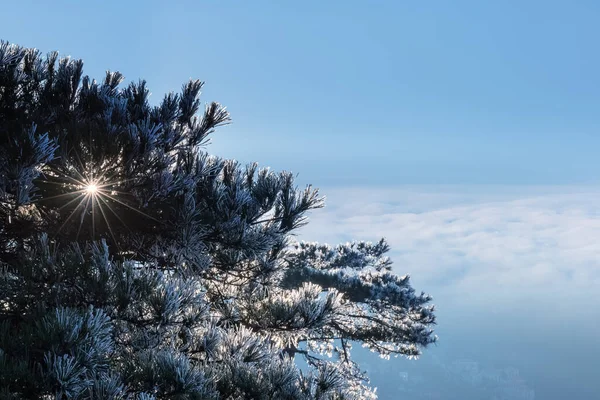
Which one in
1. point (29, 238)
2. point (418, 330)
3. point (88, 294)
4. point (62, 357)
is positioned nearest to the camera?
point (62, 357)

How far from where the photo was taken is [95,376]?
10.4 feet

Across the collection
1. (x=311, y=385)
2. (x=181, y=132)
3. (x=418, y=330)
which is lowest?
(x=311, y=385)

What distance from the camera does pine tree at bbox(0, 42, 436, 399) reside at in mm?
3463

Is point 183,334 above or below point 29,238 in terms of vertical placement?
below

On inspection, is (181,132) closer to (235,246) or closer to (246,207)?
(246,207)

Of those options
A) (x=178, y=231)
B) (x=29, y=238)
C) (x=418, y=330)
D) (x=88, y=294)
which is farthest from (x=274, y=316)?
(x=418, y=330)

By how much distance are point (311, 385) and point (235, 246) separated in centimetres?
195

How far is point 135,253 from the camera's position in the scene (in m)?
5.83

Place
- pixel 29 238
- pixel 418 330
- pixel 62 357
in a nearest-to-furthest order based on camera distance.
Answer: pixel 62 357 → pixel 29 238 → pixel 418 330

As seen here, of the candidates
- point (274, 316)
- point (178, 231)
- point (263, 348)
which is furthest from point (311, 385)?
point (178, 231)

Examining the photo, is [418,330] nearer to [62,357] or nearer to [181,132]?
[181,132]

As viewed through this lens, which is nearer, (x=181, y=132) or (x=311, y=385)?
(x=311, y=385)

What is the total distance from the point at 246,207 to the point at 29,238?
276 cm

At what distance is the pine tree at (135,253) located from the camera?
346 cm
